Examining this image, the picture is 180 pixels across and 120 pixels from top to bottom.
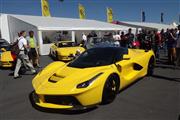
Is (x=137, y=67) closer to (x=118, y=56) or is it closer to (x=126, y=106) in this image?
(x=118, y=56)

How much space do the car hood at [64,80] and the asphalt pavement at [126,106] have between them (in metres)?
0.43

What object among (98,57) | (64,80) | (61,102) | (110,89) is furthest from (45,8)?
(61,102)

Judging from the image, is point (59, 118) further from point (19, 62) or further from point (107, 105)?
point (19, 62)

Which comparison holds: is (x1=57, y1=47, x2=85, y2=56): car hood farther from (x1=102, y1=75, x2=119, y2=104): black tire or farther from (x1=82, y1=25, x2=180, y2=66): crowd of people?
(x1=102, y1=75, x2=119, y2=104): black tire

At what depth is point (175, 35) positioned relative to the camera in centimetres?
1005

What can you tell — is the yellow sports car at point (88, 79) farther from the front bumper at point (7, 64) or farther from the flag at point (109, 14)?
the flag at point (109, 14)

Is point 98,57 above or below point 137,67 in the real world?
above

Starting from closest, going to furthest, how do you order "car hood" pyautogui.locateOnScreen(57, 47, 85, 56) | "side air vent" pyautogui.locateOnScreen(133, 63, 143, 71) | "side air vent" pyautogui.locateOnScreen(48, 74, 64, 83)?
1. "side air vent" pyautogui.locateOnScreen(48, 74, 64, 83)
2. "side air vent" pyautogui.locateOnScreen(133, 63, 143, 71)
3. "car hood" pyautogui.locateOnScreen(57, 47, 85, 56)

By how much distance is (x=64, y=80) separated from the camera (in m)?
4.71

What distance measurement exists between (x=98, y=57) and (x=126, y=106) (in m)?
1.49

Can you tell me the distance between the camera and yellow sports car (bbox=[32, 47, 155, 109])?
169 inches

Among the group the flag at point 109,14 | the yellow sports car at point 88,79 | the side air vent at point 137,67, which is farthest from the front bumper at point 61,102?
the flag at point 109,14

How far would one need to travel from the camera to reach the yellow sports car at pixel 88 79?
428 cm

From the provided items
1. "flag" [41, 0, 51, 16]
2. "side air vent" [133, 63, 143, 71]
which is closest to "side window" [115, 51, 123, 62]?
"side air vent" [133, 63, 143, 71]
